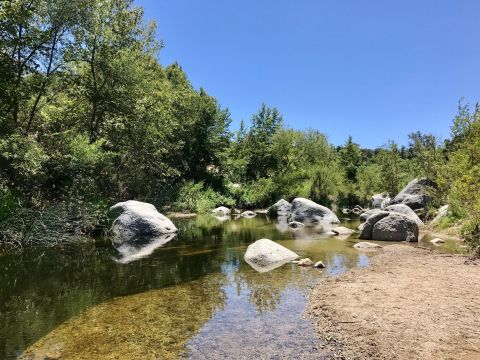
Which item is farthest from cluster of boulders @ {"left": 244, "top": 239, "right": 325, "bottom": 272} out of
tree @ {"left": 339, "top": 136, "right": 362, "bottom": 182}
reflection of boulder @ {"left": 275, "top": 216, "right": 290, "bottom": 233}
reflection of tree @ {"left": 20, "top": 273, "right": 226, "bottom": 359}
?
tree @ {"left": 339, "top": 136, "right": 362, "bottom": 182}

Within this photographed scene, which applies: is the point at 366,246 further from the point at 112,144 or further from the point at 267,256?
the point at 112,144

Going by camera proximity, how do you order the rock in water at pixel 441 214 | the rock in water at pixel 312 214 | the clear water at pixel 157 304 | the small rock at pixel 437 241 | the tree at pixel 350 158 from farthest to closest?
the tree at pixel 350 158
the rock in water at pixel 312 214
the rock in water at pixel 441 214
the small rock at pixel 437 241
the clear water at pixel 157 304

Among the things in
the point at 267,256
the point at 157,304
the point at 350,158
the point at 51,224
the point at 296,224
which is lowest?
the point at 157,304

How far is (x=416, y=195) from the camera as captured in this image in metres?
26.7

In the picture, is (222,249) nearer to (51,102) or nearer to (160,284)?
(160,284)

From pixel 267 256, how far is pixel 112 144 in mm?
17271

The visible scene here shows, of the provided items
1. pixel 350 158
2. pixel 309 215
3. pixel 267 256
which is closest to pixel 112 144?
pixel 309 215

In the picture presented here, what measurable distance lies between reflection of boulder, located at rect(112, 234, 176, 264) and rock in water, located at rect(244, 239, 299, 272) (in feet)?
13.7

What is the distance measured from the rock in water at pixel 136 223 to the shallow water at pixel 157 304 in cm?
358

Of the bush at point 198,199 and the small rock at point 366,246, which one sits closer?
the small rock at point 366,246

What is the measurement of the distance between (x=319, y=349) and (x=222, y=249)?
9902 millimetres

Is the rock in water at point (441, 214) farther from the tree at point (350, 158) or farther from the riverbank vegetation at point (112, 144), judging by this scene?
the tree at point (350, 158)

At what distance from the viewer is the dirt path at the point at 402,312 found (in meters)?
5.62

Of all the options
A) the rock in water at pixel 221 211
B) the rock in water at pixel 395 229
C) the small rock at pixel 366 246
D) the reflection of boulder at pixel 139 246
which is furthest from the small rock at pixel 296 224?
the rock in water at pixel 221 211
